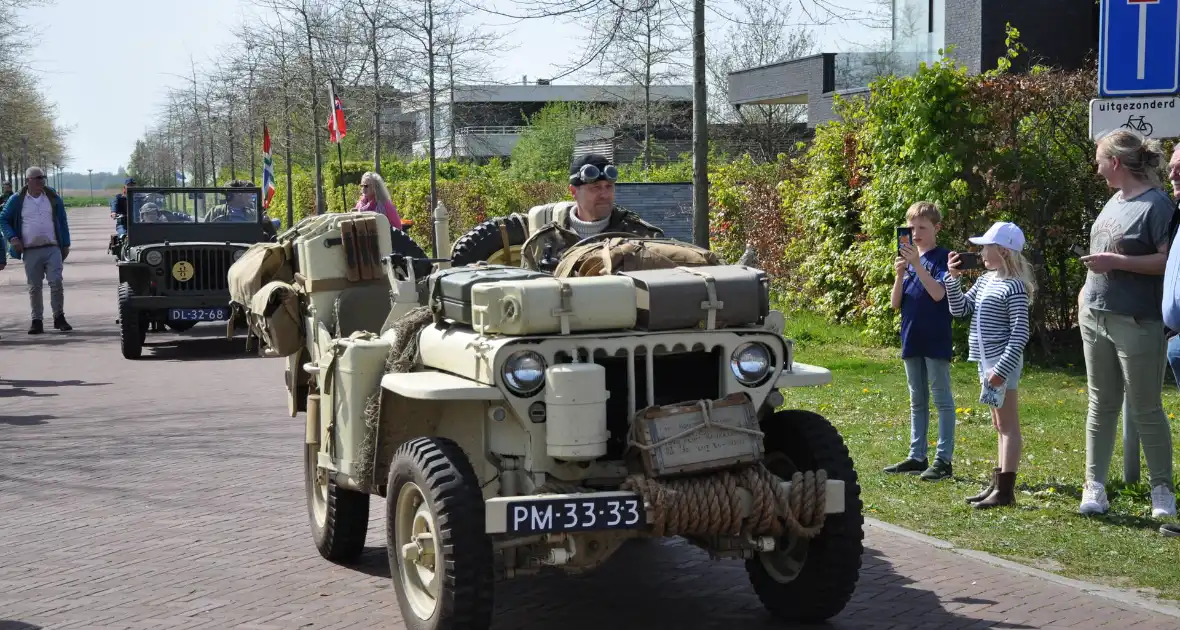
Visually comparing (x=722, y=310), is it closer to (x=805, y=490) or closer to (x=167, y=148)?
(x=805, y=490)

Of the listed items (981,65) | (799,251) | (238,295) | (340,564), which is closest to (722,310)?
(340,564)

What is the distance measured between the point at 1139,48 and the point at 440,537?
4.47 m

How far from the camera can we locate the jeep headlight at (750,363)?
488cm

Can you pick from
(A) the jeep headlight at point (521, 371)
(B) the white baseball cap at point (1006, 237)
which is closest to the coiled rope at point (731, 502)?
(A) the jeep headlight at point (521, 371)

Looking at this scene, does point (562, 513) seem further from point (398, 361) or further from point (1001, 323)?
point (1001, 323)

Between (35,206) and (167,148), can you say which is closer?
(35,206)

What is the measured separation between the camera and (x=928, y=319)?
7508mm

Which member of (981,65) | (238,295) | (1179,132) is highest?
(981,65)

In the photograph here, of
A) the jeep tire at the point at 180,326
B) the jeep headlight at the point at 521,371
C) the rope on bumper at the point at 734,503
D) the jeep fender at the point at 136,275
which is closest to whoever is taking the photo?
the rope on bumper at the point at 734,503

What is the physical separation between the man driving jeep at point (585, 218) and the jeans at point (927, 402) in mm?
2166

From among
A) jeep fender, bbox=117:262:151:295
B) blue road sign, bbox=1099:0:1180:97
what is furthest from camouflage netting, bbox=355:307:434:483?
jeep fender, bbox=117:262:151:295

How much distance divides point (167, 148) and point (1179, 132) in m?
62.8

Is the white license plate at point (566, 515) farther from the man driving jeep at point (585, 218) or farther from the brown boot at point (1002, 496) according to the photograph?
the brown boot at point (1002, 496)

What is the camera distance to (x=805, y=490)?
4.72 metres
